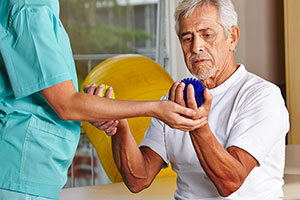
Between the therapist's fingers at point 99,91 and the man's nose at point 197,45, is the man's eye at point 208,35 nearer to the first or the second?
the man's nose at point 197,45

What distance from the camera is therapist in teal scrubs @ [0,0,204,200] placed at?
1.08 meters

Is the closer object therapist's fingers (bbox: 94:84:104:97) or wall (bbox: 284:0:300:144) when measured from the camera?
therapist's fingers (bbox: 94:84:104:97)

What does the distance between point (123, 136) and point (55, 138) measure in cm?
44

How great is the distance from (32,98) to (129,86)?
1445 mm

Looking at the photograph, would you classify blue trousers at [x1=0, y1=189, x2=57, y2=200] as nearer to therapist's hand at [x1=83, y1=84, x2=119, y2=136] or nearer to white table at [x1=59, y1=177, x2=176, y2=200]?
therapist's hand at [x1=83, y1=84, x2=119, y2=136]

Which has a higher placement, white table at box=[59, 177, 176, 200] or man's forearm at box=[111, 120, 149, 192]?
man's forearm at box=[111, 120, 149, 192]

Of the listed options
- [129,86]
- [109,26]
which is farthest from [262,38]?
[109,26]

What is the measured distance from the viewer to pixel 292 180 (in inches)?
90.4

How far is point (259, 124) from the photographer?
4.93 ft

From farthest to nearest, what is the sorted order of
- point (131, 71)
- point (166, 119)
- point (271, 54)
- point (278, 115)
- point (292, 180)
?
point (271, 54)
point (131, 71)
point (292, 180)
point (278, 115)
point (166, 119)

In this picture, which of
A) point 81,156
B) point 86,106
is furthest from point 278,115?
point 81,156

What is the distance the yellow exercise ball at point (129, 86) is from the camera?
2543 mm

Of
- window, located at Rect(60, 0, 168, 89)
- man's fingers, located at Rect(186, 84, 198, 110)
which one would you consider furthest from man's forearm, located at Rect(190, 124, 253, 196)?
window, located at Rect(60, 0, 168, 89)

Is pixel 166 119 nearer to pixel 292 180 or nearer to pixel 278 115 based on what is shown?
pixel 278 115
